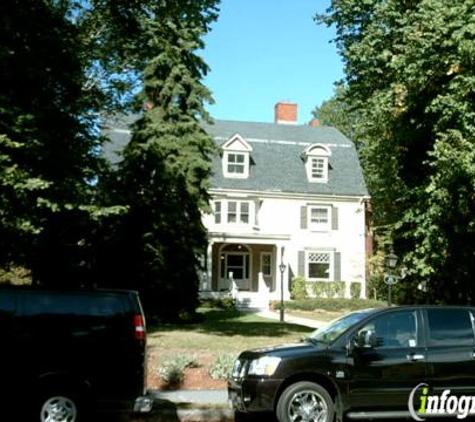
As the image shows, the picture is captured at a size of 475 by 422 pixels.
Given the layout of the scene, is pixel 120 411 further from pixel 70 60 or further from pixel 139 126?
pixel 139 126

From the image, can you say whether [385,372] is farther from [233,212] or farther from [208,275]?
[233,212]

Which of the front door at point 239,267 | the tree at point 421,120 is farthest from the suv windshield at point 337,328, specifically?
the front door at point 239,267

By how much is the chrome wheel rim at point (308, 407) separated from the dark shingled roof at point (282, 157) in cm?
2872

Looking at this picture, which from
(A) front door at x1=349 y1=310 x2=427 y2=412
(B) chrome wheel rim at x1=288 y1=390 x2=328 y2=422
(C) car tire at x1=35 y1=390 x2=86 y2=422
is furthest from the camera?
(A) front door at x1=349 y1=310 x2=427 y2=412

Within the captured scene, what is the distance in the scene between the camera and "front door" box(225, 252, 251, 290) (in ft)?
123

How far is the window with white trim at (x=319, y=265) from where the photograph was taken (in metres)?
37.3

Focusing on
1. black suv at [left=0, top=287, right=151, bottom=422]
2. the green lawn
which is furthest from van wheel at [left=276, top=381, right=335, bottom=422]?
the green lawn

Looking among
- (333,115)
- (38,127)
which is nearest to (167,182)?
(38,127)

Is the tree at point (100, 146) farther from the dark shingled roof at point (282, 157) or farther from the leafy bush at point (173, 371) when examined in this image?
the dark shingled roof at point (282, 157)

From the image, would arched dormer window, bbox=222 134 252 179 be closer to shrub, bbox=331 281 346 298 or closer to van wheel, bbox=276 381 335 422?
shrub, bbox=331 281 346 298

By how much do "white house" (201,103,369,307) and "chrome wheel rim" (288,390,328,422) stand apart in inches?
1077

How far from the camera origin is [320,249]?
37344mm

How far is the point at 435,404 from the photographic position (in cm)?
845

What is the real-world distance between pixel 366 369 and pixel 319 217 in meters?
29.9
